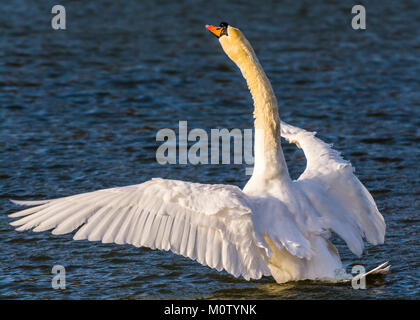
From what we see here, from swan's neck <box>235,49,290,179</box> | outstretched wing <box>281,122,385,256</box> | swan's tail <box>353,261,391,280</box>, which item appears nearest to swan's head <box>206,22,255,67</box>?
swan's neck <box>235,49,290,179</box>

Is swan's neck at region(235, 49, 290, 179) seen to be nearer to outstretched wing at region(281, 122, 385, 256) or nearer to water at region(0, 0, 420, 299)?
outstretched wing at region(281, 122, 385, 256)

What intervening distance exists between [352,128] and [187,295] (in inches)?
289

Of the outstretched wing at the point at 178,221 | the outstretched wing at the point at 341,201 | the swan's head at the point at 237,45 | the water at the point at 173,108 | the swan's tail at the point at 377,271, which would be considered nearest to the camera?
the outstretched wing at the point at 178,221

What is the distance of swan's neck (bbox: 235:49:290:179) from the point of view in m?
8.96

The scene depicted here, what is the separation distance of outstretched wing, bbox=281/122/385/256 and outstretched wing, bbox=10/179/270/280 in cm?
98

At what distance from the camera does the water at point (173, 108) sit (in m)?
9.68

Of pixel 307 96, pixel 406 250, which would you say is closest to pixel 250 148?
pixel 307 96

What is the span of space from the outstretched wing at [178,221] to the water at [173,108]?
3.10 ft

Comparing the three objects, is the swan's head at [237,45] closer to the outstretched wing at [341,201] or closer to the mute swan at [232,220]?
the mute swan at [232,220]

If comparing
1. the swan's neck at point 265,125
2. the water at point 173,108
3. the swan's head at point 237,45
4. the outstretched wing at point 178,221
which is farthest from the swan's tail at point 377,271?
the swan's head at point 237,45

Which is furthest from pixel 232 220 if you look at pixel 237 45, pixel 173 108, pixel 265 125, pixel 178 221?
pixel 173 108

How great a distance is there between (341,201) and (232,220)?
5.23ft

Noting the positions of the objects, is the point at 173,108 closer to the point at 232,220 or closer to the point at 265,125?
the point at 265,125

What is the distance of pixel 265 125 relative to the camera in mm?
9102
